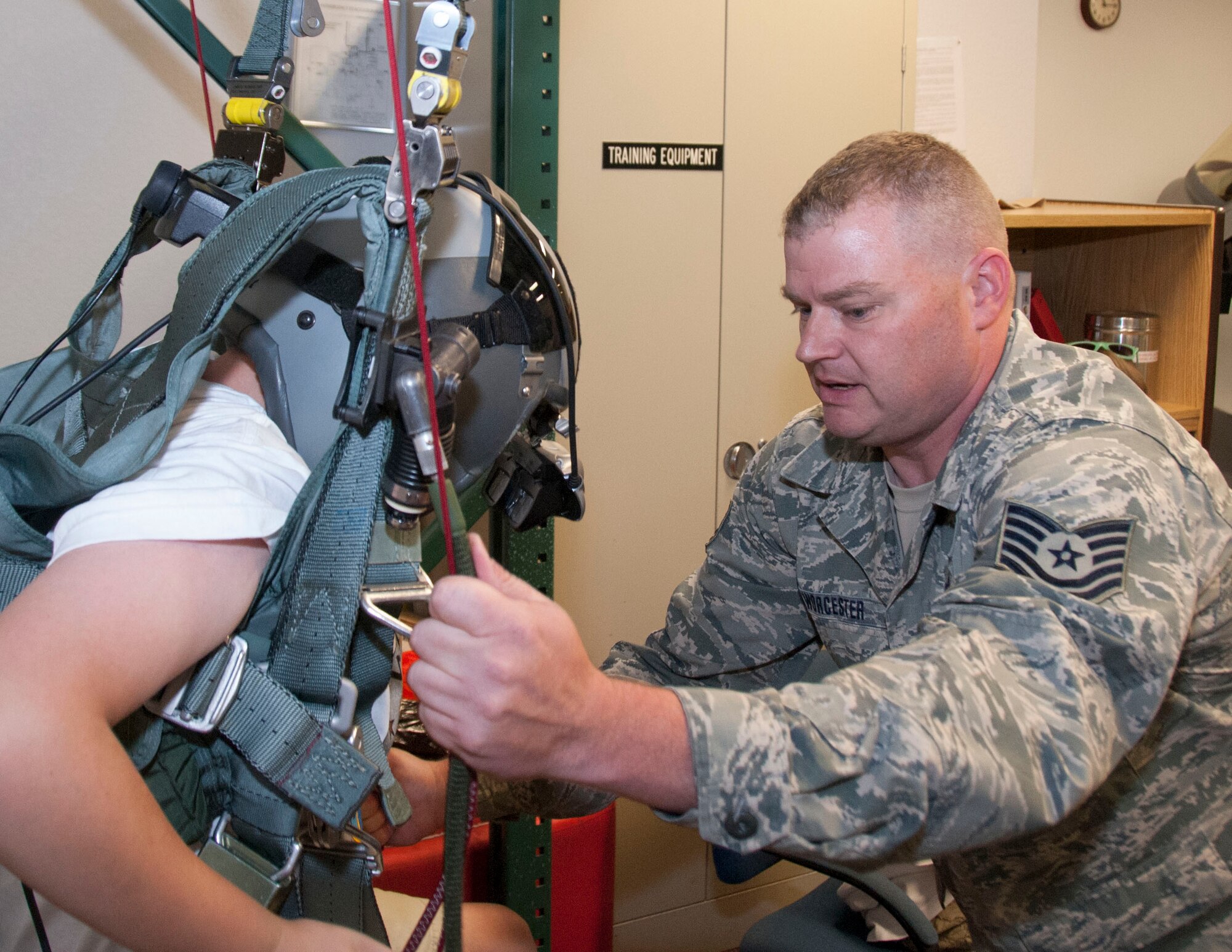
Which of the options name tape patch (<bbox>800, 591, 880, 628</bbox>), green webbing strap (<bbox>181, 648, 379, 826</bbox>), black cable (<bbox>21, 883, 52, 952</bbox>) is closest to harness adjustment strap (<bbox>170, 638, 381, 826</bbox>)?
green webbing strap (<bbox>181, 648, 379, 826</bbox>)

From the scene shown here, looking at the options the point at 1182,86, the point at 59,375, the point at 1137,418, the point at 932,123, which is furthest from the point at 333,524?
the point at 1182,86

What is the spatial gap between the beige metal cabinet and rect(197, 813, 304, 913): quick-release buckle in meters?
1.00

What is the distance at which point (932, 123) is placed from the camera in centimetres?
241

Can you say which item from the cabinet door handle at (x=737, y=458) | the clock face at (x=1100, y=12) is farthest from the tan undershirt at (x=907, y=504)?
the clock face at (x=1100, y=12)

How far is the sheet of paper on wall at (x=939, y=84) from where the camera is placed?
94.3 inches

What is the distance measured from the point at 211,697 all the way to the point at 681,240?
4.06ft

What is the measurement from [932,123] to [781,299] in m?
0.94

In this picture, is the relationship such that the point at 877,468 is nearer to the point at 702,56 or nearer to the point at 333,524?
the point at 702,56

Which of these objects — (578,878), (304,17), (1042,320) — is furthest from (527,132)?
(1042,320)

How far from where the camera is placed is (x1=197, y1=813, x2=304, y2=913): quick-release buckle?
2.39ft

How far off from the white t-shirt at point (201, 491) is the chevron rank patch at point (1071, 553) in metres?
0.63

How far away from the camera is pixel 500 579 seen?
66 centimetres

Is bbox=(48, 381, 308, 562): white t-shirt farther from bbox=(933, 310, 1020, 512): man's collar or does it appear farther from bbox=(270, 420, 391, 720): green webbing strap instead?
bbox=(933, 310, 1020, 512): man's collar

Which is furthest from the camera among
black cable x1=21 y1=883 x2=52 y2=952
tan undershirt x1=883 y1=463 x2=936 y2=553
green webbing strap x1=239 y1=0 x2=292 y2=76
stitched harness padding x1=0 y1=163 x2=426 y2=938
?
tan undershirt x1=883 y1=463 x2=936 y2=553
